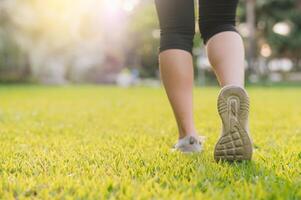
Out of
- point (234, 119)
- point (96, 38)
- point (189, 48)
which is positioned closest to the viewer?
point (234, 119)

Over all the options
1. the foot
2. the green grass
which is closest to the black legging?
the foot

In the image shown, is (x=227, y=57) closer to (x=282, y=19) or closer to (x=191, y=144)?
(x=191, y=144)

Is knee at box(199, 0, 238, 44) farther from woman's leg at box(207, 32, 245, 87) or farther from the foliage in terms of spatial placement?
the foliage

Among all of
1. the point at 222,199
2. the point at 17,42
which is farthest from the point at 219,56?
the point at 17,42

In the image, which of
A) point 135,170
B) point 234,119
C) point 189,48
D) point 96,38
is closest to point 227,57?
point 189,48

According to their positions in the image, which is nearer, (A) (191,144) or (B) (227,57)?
(B) (227,57)

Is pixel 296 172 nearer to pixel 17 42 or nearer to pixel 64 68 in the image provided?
pixel 17 42

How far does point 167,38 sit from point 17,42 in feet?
86.6

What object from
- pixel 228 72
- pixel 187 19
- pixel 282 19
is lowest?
pixel 228 72

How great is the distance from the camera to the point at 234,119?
229cm

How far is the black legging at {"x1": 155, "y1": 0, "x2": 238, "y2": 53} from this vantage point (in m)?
2.69

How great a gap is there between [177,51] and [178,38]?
0.06 metres

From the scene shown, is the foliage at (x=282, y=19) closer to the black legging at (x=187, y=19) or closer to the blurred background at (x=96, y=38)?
the blurred background at (x=96, y=38)

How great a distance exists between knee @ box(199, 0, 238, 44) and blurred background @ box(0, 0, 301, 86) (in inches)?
998
